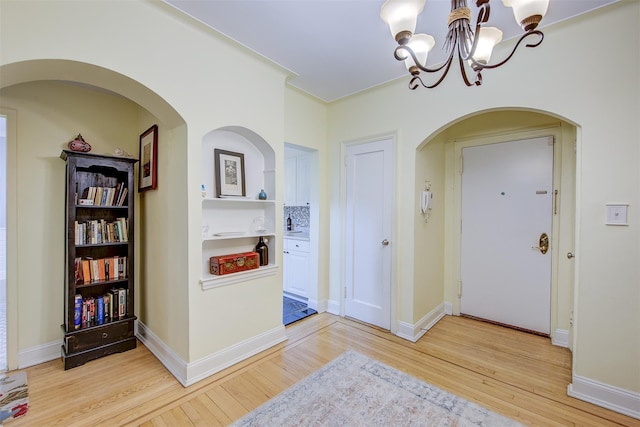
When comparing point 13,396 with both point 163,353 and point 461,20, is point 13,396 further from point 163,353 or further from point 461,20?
point 461,20

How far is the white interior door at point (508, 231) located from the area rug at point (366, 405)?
1646 mm

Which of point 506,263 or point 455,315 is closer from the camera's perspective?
point 506,263

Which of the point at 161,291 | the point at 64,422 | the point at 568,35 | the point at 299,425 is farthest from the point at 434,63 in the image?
the point at 64,422

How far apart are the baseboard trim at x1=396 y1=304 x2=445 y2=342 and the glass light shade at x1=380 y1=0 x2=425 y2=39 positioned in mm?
2641

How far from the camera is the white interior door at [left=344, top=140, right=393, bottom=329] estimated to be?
3.11 m

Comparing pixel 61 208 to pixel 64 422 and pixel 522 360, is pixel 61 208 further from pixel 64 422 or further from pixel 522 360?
pixel 522 360

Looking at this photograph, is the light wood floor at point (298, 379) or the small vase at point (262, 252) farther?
the small vase at point (262, 252)

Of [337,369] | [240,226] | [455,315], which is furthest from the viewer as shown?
[455,315]

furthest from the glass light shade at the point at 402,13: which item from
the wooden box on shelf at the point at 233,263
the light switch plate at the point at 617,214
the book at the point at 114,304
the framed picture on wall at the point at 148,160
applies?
the book at the point at 114,304

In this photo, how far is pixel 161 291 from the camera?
2.58 meters

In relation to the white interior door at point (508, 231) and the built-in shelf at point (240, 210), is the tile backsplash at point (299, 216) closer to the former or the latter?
the built-in shelf at point (240, 210)

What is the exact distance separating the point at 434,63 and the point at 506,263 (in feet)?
7.53

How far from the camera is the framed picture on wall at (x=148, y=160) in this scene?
8.48 ft

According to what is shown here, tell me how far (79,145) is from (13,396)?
1.94m
